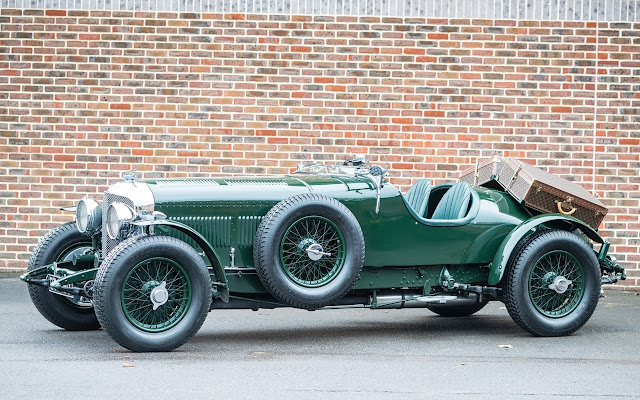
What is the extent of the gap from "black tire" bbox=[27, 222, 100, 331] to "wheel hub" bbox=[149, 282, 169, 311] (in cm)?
128

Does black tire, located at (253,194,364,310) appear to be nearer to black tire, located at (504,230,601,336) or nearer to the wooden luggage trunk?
black tire, located at (504,230,601,336)

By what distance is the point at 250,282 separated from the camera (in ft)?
22.5

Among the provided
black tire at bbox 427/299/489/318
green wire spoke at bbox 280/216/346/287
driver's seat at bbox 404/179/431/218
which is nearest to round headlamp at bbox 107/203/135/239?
green wire spoke at bbox 280/216/346/287

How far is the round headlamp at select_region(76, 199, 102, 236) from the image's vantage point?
714 cm

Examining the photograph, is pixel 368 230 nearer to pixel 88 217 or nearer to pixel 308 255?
pixel 308 255

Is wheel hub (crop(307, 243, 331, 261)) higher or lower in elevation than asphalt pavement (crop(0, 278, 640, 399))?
higher

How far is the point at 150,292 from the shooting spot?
6301mm

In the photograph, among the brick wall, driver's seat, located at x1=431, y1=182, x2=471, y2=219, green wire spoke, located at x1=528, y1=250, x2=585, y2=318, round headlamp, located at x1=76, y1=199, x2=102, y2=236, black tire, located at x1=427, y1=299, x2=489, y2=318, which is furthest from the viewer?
the brick wall

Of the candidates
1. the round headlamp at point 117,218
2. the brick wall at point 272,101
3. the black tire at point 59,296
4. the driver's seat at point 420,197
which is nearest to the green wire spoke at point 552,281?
the driver's seat at point 420,197

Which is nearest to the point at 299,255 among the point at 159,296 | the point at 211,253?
the point at 211,253

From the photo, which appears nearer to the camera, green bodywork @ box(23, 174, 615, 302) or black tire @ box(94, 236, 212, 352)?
black tire @ box(94, 236, 212, 352)

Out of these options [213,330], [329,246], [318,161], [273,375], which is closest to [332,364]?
[273,375]

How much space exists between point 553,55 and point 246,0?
3.49 metres

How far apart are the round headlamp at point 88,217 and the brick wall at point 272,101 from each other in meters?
3.42
